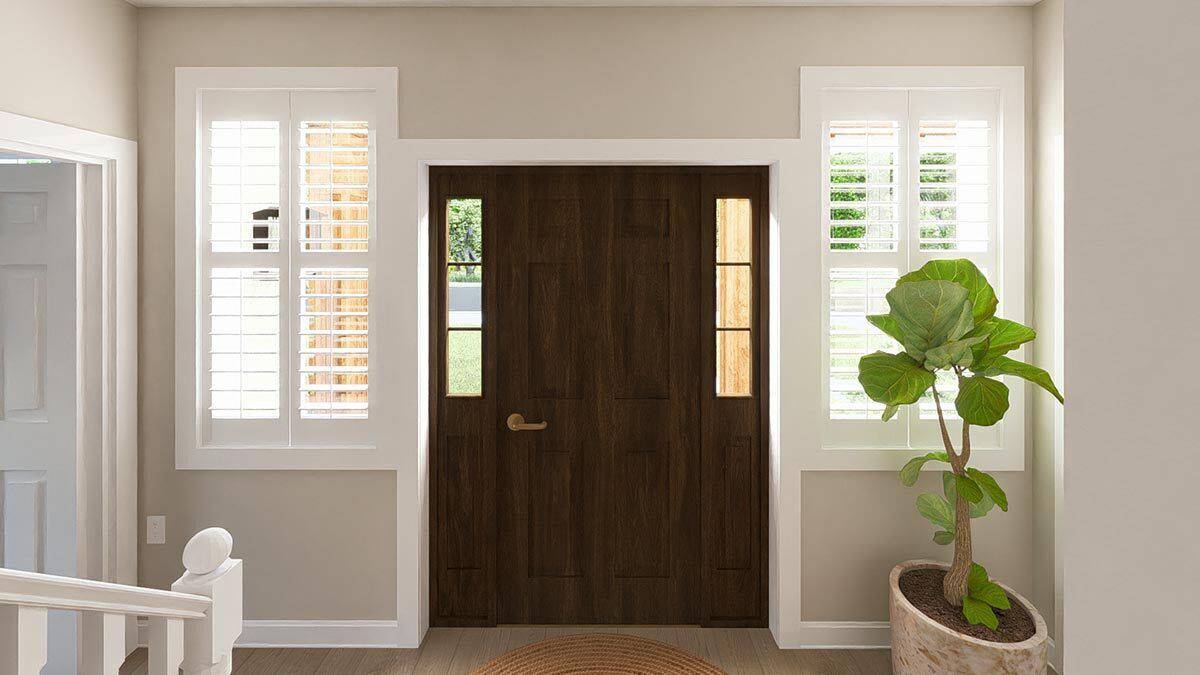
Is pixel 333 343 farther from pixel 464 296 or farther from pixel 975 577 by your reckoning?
pixel 975 577

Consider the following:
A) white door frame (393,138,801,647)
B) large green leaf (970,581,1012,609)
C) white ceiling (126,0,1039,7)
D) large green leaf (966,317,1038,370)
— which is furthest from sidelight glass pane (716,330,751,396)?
white ceiling (126,0,1039,7)

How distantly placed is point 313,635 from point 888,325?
8.86 ft

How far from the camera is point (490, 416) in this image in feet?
11.1

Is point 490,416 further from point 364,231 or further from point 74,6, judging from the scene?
point 74,6

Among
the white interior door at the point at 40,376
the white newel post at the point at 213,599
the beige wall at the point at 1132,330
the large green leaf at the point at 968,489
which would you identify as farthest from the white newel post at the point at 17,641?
the large green leaf at the point at 968,489

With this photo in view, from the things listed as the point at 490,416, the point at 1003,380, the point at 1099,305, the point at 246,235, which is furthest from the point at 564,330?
the point at 1099,305

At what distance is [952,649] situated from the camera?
255 cm

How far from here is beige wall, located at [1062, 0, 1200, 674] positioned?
0.10m

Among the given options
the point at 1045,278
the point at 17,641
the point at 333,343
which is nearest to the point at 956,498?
the point at 1045,278

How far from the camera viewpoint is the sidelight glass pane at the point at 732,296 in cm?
338

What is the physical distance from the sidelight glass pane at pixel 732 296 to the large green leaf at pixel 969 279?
0.76 m

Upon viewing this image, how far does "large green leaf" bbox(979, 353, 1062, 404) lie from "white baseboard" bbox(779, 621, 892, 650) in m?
1.23

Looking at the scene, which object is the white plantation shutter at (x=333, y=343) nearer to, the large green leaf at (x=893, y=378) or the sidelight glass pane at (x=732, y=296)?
the sidelight glass pane at (x=732, y=296)

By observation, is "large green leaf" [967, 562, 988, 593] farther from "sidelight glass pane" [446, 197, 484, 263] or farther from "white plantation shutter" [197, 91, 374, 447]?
"white plantation shutter" [197, 91, 374, 447]
